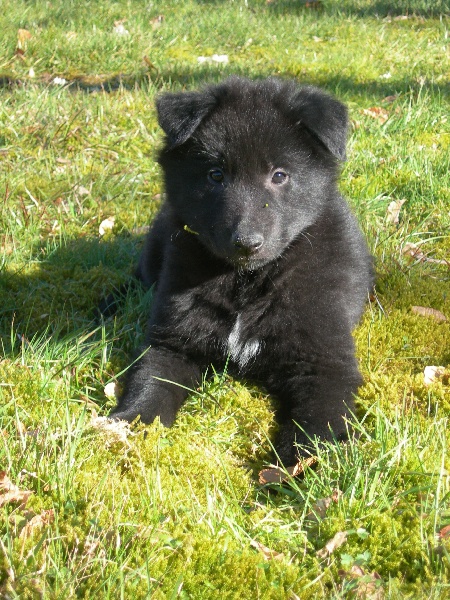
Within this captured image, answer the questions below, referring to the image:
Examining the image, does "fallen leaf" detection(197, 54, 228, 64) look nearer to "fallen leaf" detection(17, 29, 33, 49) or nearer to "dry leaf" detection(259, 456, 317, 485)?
"fallen leaf" detection(17, 29, 33, 49)

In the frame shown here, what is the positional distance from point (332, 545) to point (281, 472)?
1.53 ft

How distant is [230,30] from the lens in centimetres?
724

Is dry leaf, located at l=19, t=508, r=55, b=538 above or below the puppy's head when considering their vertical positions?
below

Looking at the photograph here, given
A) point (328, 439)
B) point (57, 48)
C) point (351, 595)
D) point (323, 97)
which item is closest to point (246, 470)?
point (328, 439)

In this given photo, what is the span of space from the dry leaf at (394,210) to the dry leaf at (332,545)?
2484 millimetres

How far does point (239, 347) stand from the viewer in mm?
3031

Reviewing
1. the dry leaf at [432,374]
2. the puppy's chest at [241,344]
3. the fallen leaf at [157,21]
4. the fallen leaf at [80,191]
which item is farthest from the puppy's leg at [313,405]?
the fallen leaf at [157,21]

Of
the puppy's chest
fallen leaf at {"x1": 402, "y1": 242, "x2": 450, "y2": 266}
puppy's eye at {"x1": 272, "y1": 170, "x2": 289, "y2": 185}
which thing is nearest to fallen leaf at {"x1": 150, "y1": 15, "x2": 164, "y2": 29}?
fallen leaf at {"x1": 402, "y1": 242, "x2": 450, "y2": 266}

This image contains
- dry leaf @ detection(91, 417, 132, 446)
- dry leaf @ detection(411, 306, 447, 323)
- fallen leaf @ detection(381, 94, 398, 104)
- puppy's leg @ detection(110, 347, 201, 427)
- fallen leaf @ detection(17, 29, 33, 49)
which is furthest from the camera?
fallen leaf @ detection(17, 29, 33, 49)

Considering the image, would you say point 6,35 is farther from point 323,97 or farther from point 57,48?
point 323,97

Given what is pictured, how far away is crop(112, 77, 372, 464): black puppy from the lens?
2.82 metres

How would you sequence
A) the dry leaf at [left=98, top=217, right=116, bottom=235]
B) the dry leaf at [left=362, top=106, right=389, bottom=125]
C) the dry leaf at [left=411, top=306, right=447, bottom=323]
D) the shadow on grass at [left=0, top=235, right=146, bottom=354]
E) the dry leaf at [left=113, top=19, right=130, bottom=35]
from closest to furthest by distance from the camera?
the dry leaf at [left=411, top=306, right=447, bottom=323]
the shadow on grass at [left=0, top=235, right=146, bottom=354]
the dry leaf at [left=98, top=217, right=116, bottom=235]
the dry leaf at [left=362, top=106, right=389, bottom=125]
the dry leaf at [left=113, top=19, right=130, bottom=35]

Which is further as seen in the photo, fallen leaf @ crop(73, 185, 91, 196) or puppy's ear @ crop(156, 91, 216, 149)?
fallen leaf @ crop(73, 185, 91, 196)

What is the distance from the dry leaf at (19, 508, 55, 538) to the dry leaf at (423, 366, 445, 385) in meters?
1.56
